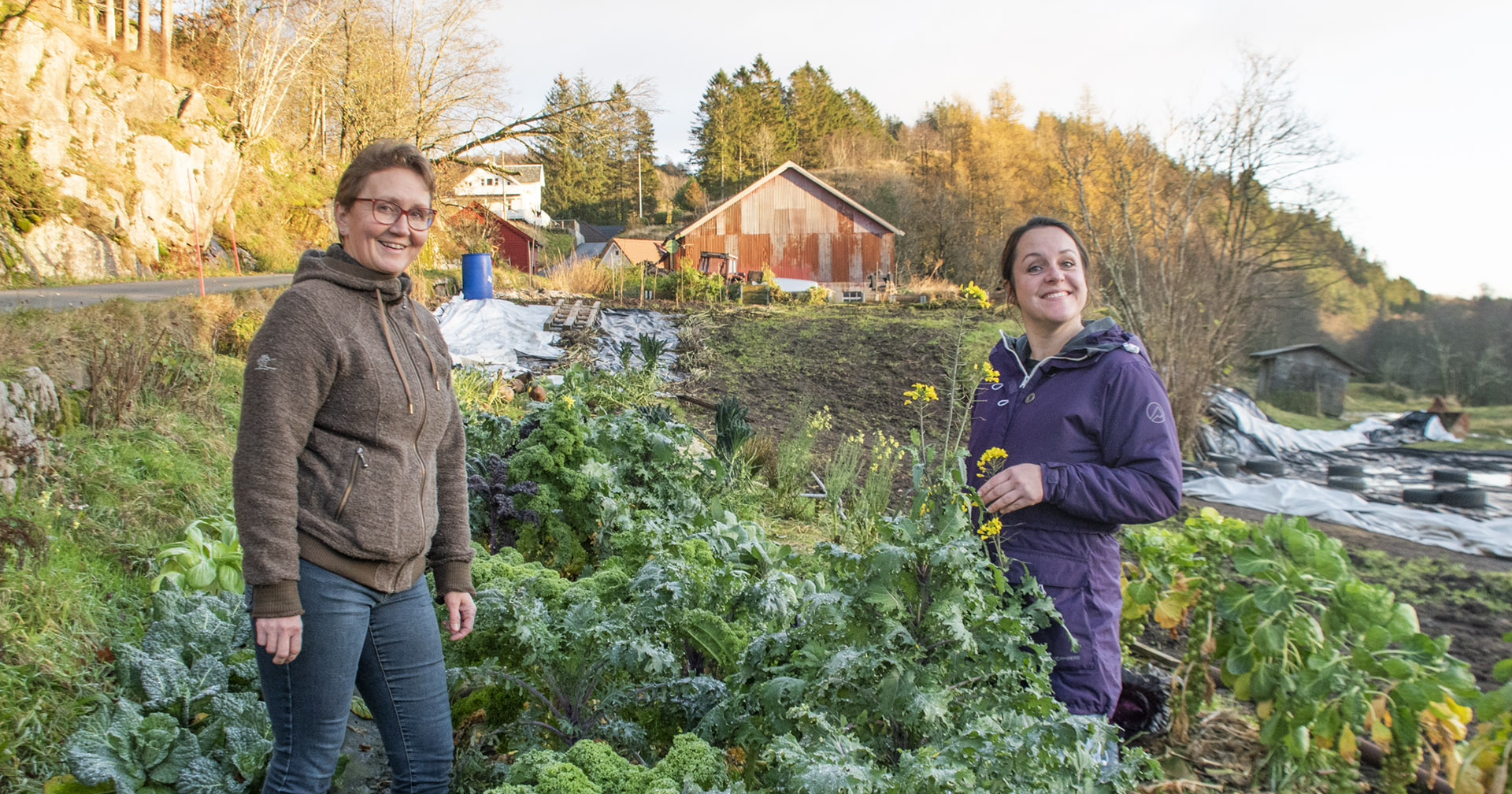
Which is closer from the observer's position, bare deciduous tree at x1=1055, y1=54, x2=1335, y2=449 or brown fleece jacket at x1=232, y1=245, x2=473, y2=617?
brown fleece jacket at x1=232, y1=245, x2=473, y2=617

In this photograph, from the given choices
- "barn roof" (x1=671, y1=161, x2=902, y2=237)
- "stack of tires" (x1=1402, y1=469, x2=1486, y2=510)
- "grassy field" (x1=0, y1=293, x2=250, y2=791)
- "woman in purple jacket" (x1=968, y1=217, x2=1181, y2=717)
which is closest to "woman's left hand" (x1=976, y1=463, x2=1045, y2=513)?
"woman in purple jacket" (x1=968, y1=217, x2=1181, y2=717)

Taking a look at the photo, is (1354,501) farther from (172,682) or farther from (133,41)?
(133,41)

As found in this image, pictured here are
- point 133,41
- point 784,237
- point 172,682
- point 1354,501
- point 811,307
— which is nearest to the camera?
point 172,682

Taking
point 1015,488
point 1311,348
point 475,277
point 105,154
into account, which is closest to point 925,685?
point 1015,488

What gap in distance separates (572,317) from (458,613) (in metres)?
13.5

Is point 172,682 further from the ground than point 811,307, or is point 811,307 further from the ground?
point 811,307

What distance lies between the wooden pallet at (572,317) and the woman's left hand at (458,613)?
A: 492 inches

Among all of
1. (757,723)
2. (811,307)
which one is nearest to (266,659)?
(757,723)

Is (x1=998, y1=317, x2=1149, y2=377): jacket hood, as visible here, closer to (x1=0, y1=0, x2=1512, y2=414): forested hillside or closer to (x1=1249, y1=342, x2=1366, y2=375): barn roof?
(x1=0, y1=0, x2=1512, y2=414): forested hillside

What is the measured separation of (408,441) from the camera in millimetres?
1598

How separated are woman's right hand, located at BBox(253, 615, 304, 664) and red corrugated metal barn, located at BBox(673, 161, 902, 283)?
28.5m

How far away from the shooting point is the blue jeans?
4.88ft

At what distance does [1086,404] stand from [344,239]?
163 cm

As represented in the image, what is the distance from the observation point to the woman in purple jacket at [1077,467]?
168cm
